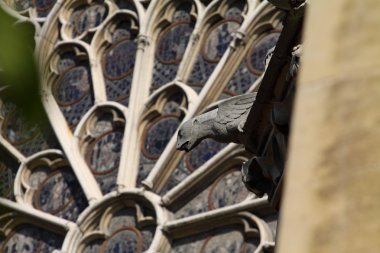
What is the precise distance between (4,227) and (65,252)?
94 centimetres

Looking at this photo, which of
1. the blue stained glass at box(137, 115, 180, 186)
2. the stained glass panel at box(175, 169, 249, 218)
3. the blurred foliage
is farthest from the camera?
the blue stained glass at box(137, 115, 180, 186)

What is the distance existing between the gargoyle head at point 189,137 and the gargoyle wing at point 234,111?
0.63 feet

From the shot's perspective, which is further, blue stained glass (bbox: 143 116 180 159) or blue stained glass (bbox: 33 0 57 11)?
blue stained glass (bbox: 33 0 57 11)

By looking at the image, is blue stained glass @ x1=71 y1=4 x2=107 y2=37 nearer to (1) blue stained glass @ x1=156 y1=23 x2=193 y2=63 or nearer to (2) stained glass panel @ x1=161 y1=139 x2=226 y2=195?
(1) blue stained glass @ x1=156 y1=23 x2=193 y2=63

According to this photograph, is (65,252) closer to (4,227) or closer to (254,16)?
(4,227)

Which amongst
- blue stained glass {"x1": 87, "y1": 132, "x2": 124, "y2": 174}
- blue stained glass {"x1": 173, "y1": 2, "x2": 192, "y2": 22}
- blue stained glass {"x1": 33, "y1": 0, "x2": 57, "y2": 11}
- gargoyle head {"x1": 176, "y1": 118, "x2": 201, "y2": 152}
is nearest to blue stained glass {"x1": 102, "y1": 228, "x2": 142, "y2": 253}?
blue stained glass {"x1": 87, "y1": 132, "x2": 124, "y2": 174}

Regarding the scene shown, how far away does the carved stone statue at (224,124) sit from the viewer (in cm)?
643

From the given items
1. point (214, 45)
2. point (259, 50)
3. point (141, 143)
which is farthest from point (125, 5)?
point (259, 50)

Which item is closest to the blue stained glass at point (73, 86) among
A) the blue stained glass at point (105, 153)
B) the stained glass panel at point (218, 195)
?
the blue stained glass at point (105, 153)

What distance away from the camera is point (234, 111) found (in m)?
6.50

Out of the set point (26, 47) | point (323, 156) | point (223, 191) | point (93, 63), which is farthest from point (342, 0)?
point (93, 63)

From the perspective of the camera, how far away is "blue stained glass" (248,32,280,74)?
15133 millimetres

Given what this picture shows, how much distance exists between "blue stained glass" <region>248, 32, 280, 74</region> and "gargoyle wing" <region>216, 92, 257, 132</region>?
852cm

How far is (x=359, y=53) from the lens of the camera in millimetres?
3783
